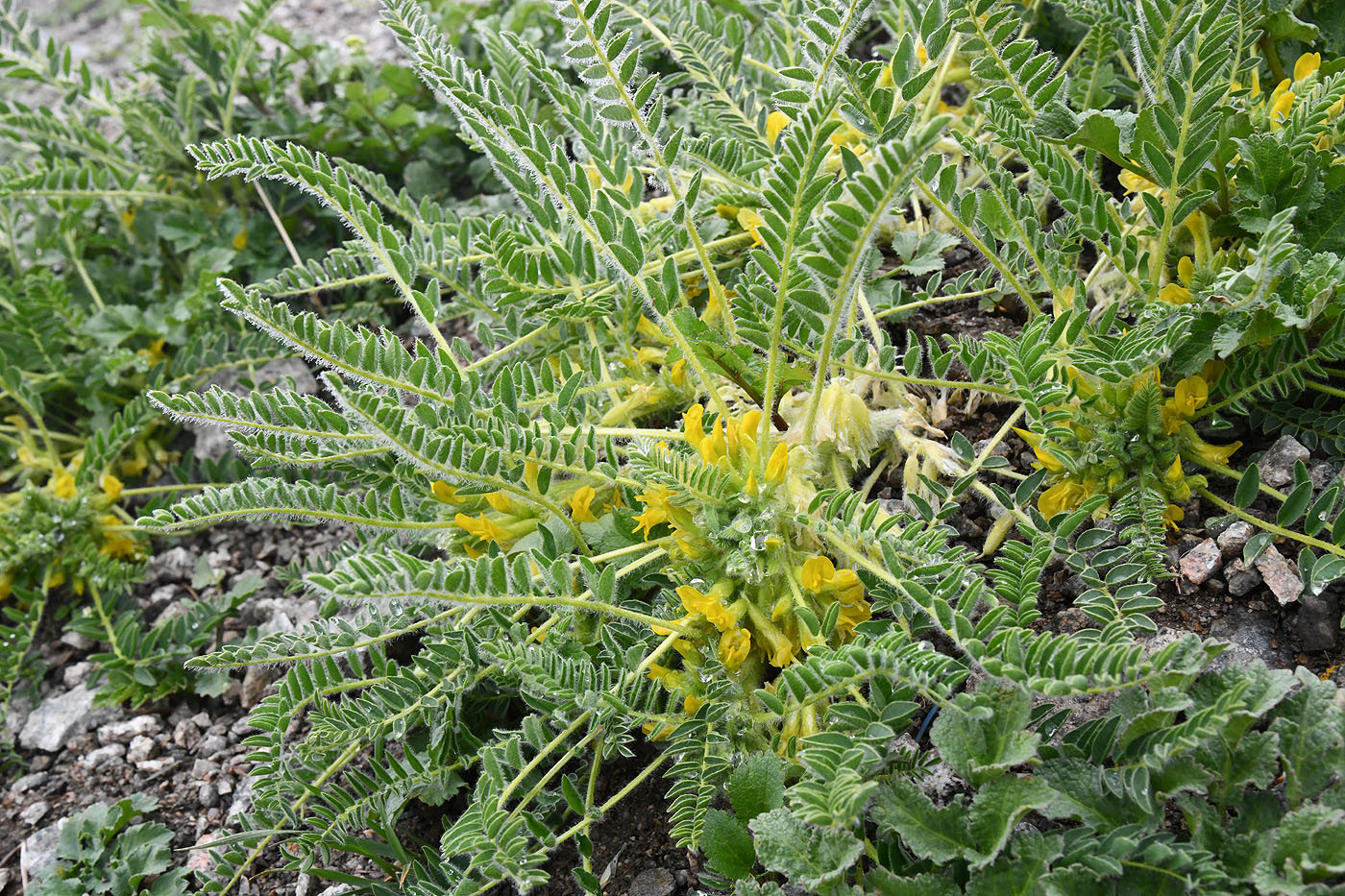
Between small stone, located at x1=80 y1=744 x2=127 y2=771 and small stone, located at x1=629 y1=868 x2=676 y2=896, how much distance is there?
3.74 feet

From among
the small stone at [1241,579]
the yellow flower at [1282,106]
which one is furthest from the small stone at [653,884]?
the yellow flower at [1282,106]

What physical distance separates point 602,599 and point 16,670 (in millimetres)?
1430

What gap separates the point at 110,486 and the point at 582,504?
52.0 inches

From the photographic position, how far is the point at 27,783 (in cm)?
189

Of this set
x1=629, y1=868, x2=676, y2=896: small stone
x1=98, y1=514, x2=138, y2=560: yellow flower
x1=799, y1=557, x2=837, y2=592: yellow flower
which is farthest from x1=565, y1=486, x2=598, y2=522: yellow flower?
x1=98, y1=514, x2=138, y2=560: yellow flower

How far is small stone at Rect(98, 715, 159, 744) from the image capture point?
194 centimetres

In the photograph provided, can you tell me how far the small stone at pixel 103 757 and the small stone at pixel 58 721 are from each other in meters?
0.08

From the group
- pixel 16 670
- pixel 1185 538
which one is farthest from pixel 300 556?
pixel 1185 538

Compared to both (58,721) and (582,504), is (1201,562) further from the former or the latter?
(58,721)

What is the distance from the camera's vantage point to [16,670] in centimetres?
200

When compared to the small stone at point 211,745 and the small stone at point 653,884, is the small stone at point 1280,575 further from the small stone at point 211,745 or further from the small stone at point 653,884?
the small stone at point 211,745

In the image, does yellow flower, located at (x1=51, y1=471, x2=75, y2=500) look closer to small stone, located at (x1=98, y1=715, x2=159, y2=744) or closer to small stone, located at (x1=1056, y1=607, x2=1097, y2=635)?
small stone, located at (x1=98, y1=715, x2=159, y2=744)

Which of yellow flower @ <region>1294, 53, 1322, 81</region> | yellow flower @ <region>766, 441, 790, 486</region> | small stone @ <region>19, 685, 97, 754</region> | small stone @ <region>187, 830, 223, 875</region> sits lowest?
small stone @ <region>19, 685, 97, 754</region>

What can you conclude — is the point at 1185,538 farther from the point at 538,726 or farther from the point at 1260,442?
the point at 538,726
